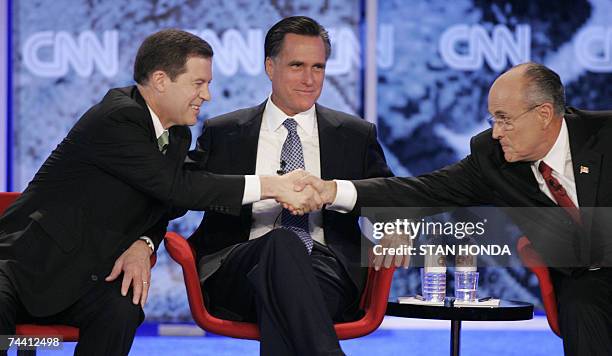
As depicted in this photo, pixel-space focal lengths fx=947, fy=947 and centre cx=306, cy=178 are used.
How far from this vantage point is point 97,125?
346 cm

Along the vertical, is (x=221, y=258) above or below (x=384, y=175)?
below

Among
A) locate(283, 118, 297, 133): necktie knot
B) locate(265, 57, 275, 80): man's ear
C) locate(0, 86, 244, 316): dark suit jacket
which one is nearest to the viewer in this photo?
locate(0, 86, 244, 316): dark suit jacket

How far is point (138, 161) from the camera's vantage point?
345 cm

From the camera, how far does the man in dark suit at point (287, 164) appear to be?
3.74m

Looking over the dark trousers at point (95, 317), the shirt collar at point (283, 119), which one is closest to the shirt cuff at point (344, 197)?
the shirt collar at point (283, 119)

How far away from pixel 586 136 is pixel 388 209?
858 millimetres

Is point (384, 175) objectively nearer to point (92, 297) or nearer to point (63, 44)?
point (92, 297)

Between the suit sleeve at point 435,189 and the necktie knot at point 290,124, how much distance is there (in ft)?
1.26

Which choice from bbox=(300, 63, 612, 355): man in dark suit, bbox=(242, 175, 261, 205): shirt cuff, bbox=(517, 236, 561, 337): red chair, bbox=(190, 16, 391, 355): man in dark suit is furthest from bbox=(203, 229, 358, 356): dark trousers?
bbox=(517, 236, 561, 337): red chair

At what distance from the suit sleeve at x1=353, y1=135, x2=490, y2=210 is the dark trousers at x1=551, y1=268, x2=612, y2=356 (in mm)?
630

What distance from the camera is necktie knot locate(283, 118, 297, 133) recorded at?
4121 mm

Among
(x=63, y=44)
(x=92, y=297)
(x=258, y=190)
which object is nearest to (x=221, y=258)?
(x=258, y=190)

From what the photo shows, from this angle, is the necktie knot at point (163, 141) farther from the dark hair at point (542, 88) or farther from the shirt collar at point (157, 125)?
the dark hair at point (542, 88)

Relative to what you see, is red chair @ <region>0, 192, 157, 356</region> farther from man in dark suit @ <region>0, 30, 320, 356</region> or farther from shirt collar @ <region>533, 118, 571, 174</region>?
shirt collar @ <region>533, 118, 571, 174</region>
